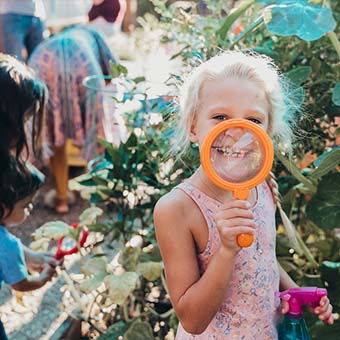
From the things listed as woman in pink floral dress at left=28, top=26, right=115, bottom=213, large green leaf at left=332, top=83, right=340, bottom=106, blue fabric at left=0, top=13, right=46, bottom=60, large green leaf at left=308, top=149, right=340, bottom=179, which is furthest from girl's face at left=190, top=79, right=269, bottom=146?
blue fabric at left=0, top=13, right=46, bottom=60

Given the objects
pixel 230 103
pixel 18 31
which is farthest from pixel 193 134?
pixel 18 31

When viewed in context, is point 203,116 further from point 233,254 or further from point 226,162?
point 233,254

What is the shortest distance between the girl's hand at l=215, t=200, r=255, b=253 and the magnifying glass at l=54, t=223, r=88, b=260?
3.27 ft

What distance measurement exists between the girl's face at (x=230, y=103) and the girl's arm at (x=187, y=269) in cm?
16

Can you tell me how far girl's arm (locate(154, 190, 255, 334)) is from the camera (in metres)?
1.18

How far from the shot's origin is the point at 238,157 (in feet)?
3.78

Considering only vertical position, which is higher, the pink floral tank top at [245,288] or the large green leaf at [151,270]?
the pink floral tank top at [245,288]

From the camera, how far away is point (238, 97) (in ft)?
4.00

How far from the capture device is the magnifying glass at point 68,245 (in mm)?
2000

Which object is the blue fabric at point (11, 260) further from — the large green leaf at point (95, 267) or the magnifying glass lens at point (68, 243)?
the magnifying glass lens at point (68, 243)

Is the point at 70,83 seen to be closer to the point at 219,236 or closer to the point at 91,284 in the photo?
the point at 91,284

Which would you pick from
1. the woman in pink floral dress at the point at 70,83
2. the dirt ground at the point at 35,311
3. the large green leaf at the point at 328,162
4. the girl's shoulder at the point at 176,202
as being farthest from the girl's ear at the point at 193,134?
the woman in pink floral dress at the point at 70,83

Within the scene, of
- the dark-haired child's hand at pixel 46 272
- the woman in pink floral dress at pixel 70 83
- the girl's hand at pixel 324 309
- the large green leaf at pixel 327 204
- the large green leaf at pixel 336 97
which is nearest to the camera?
the girl's hand at pixel 324 309

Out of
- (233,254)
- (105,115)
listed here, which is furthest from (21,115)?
(105,115)
